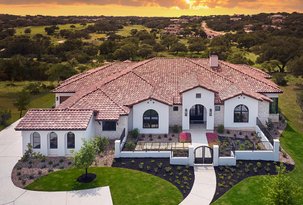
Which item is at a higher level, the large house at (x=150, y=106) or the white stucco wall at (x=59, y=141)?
the large house at (x=150, y=106)

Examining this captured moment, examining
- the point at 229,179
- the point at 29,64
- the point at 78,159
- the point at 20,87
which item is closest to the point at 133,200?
the point at 78,159

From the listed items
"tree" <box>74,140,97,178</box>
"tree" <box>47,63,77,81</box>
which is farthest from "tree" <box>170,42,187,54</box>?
"tree" <box>74,140,97,178</box>

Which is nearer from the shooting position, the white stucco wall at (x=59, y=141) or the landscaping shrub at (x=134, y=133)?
the white stucco wall at (x=59, y=141)

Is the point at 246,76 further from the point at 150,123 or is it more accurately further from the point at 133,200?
the point at 133,200

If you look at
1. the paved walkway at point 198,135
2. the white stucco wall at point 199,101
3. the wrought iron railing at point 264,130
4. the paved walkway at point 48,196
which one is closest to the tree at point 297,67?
the wrought iron railing at point 264,130

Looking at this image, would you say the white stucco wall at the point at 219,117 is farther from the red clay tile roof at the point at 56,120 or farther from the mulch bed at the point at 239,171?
the red clay tile roof at the point at 56,120

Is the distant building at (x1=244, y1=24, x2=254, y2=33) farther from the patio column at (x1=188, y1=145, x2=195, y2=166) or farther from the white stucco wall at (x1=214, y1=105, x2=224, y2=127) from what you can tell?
the patio column at (x1=188, y1=145, x2=195, y2=166)
